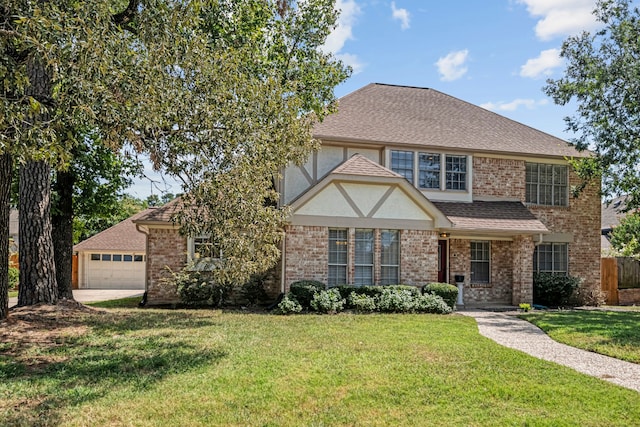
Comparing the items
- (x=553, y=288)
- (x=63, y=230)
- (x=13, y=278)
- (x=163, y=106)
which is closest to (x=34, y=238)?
(x=63, y=230)

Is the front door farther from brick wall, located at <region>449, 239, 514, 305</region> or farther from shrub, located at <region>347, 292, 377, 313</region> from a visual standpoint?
shrub, located at <region>347, 292, 377, 313</region>

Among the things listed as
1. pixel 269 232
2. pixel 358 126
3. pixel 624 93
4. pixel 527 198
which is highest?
pixel 624 93

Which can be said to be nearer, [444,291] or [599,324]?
[599,324]

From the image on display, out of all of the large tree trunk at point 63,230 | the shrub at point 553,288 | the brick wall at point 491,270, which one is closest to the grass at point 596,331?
the shrub at point 553,288

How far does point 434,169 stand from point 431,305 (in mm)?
5570

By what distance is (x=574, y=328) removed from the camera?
11.9 meters

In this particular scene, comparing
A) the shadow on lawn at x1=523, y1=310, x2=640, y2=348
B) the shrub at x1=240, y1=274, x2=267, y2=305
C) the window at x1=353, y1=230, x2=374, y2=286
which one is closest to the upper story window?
the window at x1=353, y1=230, x2=374, y2=286

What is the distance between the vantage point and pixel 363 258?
16.0 m

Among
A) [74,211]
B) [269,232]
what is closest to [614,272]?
[269,232]

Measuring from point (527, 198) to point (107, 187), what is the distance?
15.7 meters

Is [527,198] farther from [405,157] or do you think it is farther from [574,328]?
[574,328]

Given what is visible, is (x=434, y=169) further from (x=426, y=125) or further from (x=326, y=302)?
(x=326, y=302)

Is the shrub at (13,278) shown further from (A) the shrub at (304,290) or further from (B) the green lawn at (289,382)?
(A) the shrub at (304,290)

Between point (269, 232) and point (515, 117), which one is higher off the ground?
point (515, 117)
